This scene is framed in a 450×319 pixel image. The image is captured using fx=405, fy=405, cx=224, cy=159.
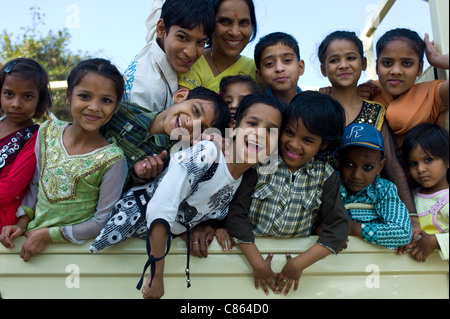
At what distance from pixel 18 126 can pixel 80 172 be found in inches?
23.0

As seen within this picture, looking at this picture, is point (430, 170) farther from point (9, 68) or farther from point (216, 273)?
point (9, 68)

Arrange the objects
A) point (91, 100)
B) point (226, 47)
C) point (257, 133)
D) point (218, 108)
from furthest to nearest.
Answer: point (226, 47) → point (218, 108) → point (91, 100) → point (257, 133)

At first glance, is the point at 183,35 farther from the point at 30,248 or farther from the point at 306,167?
the point at 30,248

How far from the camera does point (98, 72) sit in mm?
1938

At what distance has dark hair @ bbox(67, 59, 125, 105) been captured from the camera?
1.94m

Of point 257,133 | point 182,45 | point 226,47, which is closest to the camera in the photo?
point 257,133

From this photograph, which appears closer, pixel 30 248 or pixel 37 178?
pixel 30 248

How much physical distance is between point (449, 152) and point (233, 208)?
1144mm


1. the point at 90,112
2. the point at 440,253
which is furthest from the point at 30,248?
the point at 440,253

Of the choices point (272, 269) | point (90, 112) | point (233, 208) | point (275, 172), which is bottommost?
point (272, 269)

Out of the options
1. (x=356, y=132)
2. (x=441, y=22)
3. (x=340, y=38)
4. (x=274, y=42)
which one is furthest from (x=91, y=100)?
(x=441, y=22)

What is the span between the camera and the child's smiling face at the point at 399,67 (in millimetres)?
2217

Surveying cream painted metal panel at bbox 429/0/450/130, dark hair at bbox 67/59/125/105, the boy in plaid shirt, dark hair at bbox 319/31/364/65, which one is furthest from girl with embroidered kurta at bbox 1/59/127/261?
cream painted metal panel at bbox 429/0/450/130
